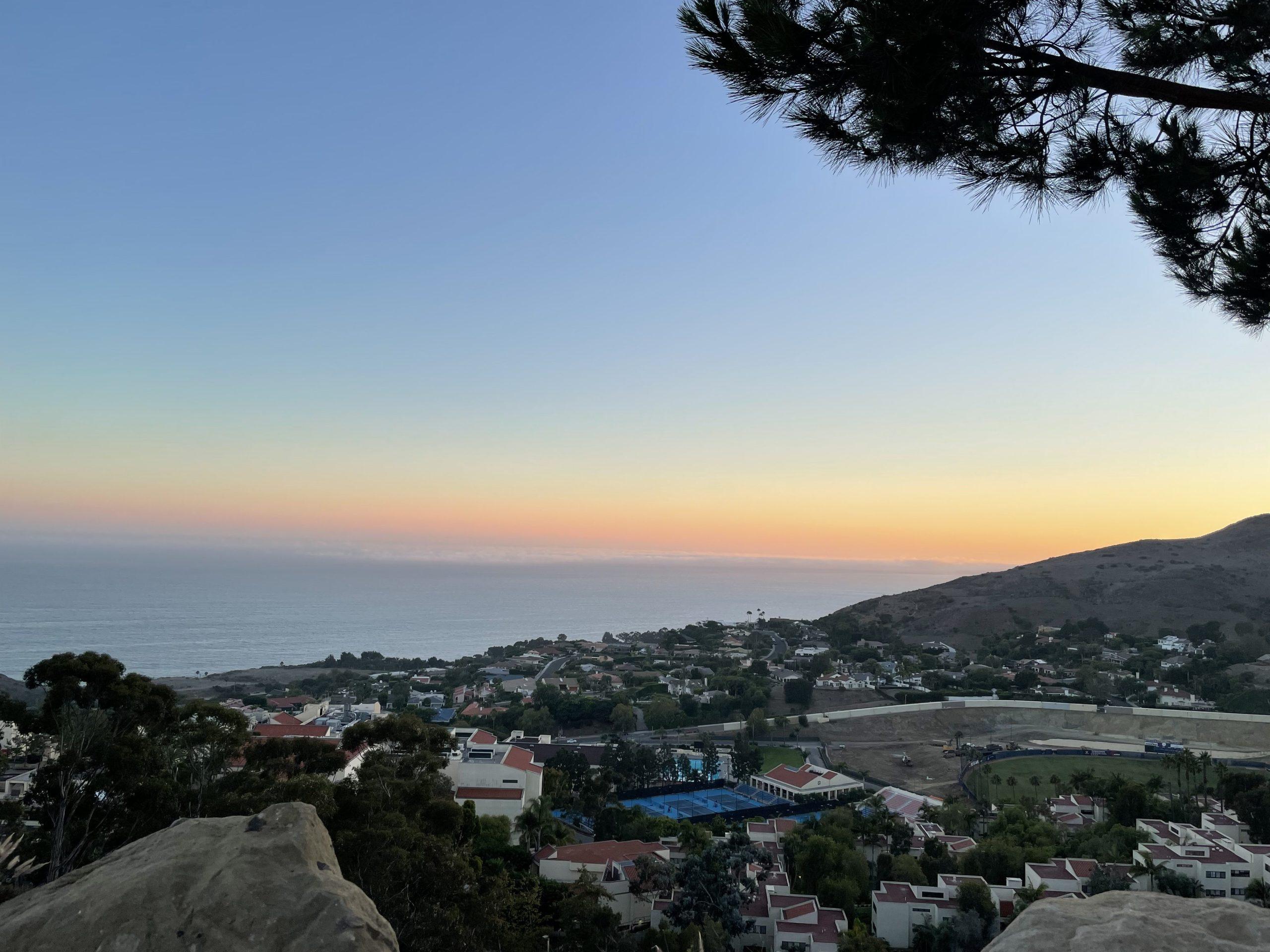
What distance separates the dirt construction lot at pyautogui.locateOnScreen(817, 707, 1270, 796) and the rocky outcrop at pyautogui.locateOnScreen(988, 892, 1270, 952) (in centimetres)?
3207

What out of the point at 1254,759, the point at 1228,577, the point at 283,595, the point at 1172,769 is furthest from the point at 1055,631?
the point at 283,595

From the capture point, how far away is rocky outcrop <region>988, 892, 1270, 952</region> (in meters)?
3.15

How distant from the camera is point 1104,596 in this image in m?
77.6

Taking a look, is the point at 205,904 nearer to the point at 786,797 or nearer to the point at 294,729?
the point at 294,729

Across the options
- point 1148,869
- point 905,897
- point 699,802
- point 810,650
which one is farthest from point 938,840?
point 810,650

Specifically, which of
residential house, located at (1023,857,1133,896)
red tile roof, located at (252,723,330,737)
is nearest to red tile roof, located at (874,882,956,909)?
residential house, located at (1023,857,1133,896)

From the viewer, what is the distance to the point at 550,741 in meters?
34.5

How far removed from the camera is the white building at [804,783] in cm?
2689

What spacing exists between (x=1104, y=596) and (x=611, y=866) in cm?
7685

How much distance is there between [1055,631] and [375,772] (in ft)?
237

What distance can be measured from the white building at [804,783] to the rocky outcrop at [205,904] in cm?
2546

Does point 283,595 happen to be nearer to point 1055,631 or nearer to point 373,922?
point 1055,631

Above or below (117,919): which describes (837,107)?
above

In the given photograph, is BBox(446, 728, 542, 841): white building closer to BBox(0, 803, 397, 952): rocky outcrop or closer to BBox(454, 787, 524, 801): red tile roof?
BBox(454, 787, 524, 801): red tile roof
